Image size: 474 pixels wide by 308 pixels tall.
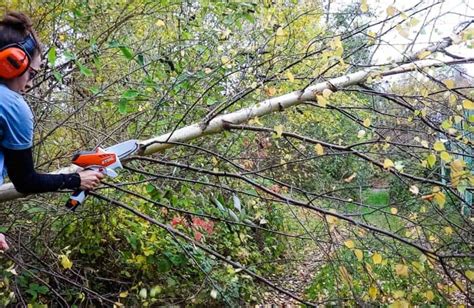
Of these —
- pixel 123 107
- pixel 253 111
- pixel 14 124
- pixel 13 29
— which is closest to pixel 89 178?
pixel 14 124

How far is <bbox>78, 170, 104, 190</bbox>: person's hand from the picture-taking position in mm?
1893

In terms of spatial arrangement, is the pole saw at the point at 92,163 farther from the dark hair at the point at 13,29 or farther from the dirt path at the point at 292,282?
the dirt path at the point at 292,282

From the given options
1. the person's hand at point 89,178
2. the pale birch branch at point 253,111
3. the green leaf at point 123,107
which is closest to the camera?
the person's hand at point 89,178

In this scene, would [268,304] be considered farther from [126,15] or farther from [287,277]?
[126,15]

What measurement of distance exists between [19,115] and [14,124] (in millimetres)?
39

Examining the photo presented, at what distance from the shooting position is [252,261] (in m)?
5.34

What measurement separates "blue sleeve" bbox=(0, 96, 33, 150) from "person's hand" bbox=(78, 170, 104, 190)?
275 millimetres

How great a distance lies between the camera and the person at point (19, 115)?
1.68 m

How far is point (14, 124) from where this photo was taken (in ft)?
5.48

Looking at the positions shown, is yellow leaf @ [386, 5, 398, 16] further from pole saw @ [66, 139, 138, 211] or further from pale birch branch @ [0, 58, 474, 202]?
pole saw @ [66, 139, 138, 211]

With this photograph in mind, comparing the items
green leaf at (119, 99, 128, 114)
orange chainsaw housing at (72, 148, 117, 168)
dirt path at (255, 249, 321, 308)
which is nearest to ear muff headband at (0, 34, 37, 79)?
orange chainsaw housing at (72, 148, 117, 168)

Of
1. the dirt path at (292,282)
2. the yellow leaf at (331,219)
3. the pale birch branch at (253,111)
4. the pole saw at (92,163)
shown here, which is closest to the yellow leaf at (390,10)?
the pale birch branch at (253,111)

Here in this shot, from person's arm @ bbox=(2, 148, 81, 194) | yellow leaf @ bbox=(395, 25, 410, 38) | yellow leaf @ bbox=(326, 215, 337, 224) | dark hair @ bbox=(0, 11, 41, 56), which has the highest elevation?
dark hair @ bbox=(0, 11, 41, 56)

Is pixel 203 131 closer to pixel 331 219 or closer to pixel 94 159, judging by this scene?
pixel 94 159
